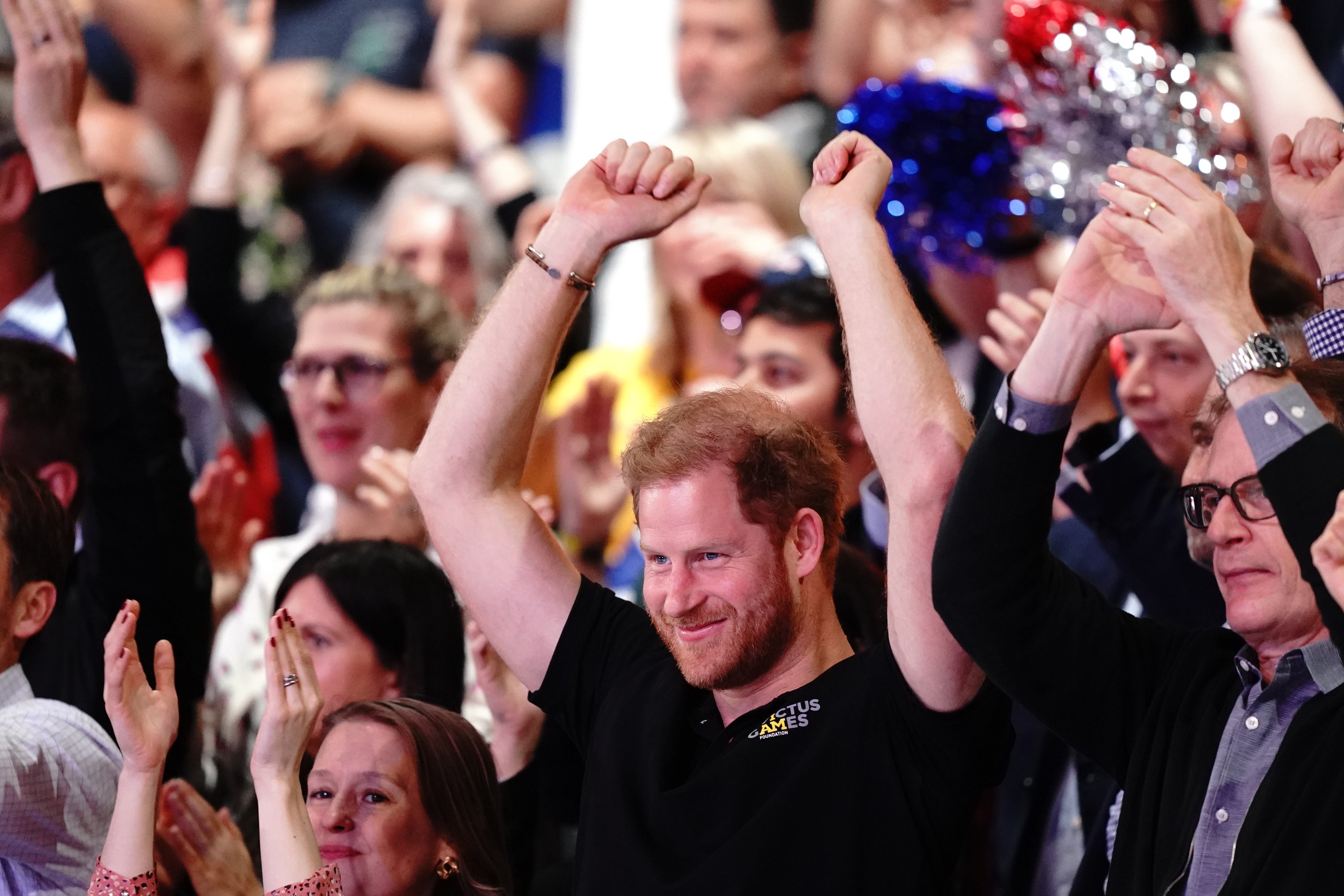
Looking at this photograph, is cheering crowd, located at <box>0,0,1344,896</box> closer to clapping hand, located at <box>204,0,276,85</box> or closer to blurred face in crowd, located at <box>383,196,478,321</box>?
blurred face in crowd, located at <box>383,196,478,321</box>

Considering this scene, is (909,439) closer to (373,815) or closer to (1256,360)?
(1256,360)

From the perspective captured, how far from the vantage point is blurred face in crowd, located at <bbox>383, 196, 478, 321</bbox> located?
4223 millimetres

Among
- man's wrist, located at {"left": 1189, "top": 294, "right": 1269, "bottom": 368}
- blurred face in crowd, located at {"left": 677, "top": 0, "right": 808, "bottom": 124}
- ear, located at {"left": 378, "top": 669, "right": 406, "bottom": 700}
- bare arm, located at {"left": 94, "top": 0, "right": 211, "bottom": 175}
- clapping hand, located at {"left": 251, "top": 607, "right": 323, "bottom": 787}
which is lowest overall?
ear, located at {"left": 378, "top": 669, "right": 406, "bottom": 700}

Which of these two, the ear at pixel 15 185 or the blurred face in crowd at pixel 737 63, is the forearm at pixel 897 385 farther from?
the blurred face in crowd at pixel 737 63

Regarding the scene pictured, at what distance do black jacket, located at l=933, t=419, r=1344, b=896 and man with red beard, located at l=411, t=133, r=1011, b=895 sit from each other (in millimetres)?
104

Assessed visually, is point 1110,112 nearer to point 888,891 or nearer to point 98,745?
point 888,891

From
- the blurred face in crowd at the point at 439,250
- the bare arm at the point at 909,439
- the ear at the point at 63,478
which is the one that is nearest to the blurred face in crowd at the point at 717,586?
the bare arm at the point at 909,439

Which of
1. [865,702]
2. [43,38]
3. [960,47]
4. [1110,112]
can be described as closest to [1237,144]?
[1110,112]

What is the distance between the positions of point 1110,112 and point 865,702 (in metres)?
1.42

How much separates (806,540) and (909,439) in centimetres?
21

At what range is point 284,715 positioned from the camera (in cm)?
192

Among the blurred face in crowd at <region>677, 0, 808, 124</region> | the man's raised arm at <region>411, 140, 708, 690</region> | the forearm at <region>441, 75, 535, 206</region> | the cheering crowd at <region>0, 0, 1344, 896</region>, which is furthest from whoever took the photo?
the forearm at <region>441, 75, 535, 206</region>

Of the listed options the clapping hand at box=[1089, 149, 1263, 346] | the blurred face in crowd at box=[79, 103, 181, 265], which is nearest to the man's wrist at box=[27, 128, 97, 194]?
the blurred face in crowd at box=[79, 103, 181, 265]

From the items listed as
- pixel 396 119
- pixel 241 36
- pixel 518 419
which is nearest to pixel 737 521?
pixel 518 419
